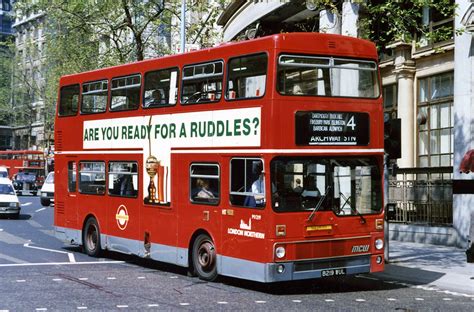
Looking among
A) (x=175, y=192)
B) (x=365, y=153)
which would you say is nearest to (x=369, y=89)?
(x=365, y=153)

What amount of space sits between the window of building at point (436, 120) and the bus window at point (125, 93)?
1000 cm

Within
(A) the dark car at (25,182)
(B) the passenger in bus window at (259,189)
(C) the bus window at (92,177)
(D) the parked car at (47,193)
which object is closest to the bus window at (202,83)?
(B) the passenger in bus window at (259,189)

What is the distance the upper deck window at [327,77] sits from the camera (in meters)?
12.0

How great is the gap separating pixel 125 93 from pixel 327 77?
5345 mm

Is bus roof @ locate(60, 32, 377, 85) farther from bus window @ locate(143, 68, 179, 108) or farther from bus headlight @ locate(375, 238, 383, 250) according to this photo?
bus headlight @ locate(375, 238, 383, 250)

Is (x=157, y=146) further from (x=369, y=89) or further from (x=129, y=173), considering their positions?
(x=369, y=89)

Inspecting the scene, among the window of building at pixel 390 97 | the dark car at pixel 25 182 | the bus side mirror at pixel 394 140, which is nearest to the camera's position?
the bus side mirror at pixel 394 140

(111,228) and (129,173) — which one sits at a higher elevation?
(129,173)

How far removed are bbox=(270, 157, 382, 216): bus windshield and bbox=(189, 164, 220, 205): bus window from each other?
5.14 feet

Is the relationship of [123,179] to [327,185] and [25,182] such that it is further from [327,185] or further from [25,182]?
[25,182]

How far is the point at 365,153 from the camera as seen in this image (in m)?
12.6

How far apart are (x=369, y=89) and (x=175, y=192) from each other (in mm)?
4134

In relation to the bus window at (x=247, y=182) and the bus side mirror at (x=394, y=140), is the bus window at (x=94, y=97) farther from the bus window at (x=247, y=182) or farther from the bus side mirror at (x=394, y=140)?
the bus side mirror at (x=394, y=140)

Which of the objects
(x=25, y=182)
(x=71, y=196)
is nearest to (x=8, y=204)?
(x=71, y=196)
